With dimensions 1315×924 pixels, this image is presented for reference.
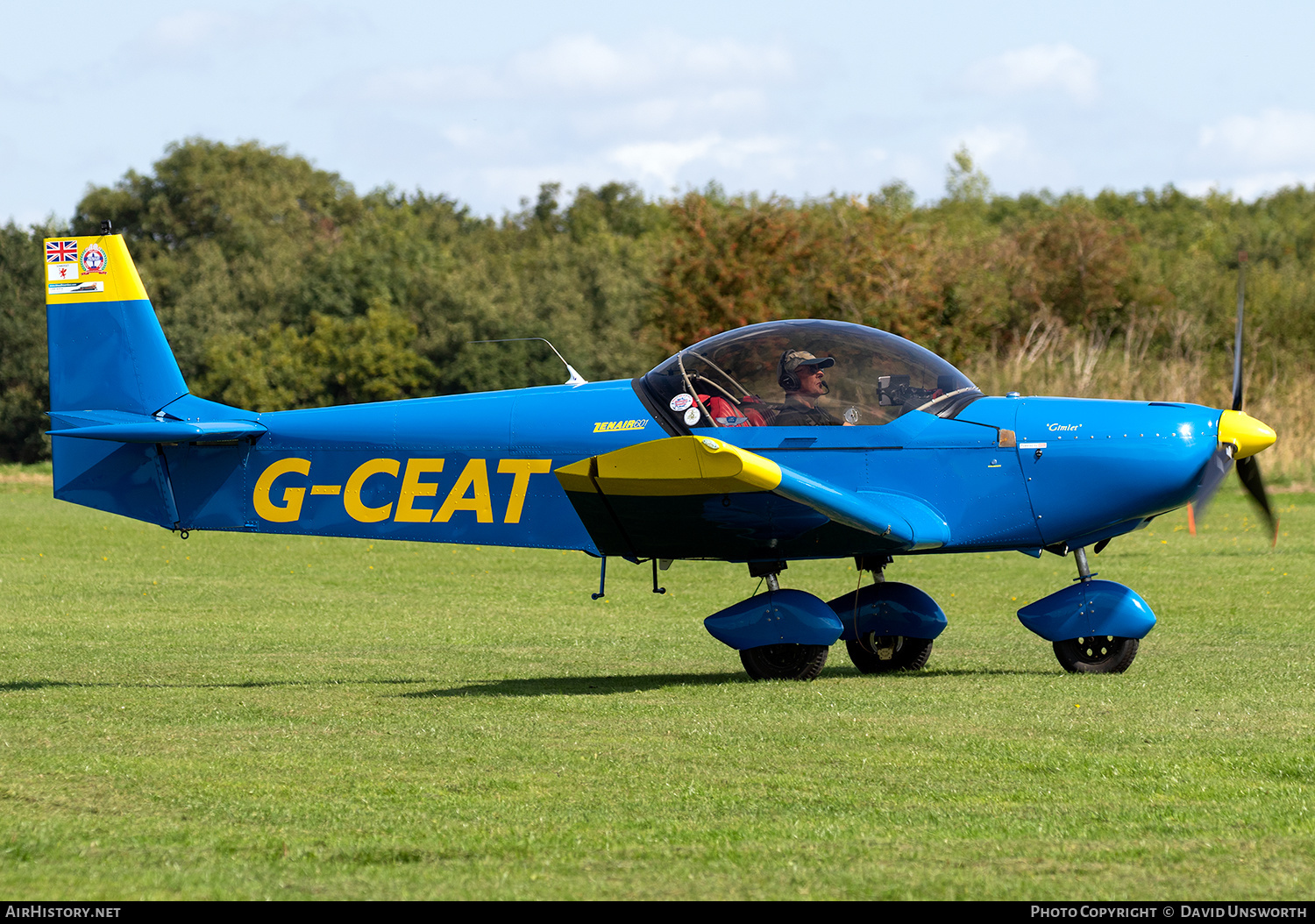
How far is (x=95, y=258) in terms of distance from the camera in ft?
37.8

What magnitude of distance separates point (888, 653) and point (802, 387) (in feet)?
7.75

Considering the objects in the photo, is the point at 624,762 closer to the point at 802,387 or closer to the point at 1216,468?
the point at 802,387

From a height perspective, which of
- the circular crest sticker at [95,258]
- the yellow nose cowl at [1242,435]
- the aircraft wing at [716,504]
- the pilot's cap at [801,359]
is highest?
the circular crest sticker at [95,258]

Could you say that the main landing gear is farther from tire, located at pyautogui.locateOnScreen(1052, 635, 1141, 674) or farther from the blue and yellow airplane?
tire, located at pyautogui.locateOnScreen(1052, 635, 1141, 674)

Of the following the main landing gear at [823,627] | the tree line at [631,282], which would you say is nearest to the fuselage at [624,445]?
the main landing gear at [823,627]

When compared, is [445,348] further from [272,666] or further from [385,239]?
[272,666]

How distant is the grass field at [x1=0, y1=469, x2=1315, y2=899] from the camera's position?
518 centimetres

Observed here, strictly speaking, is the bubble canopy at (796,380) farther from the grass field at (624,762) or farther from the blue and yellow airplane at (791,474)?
the grass field at (624,762)

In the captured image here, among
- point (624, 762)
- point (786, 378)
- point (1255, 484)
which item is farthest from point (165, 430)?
point (1255, 484)

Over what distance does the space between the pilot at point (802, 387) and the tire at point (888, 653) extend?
76.5 inches

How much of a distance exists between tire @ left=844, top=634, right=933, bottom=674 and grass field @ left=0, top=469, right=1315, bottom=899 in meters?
0.33

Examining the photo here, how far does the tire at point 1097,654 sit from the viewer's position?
1016 centimetres

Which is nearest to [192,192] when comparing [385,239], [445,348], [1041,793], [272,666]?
[385,239]

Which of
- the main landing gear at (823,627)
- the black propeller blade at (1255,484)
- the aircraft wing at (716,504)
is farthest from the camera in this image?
the black propeller blade at (1255,484)
